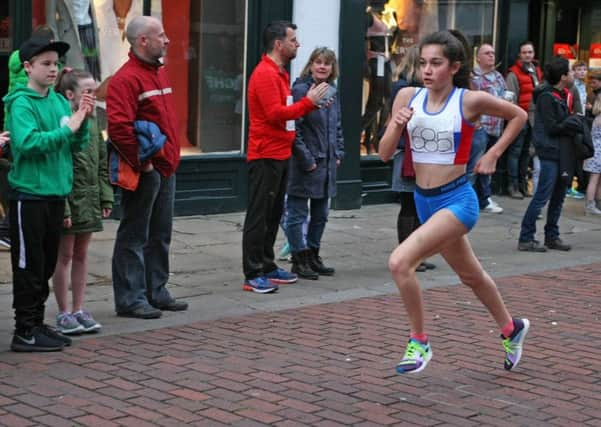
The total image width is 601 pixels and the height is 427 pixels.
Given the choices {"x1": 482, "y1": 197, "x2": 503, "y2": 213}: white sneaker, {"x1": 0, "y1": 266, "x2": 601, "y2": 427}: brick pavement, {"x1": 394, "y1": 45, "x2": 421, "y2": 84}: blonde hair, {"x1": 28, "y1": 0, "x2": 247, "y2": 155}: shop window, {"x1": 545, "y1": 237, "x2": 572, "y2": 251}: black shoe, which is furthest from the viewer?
{"x1": 482, "y1": 197, "x2": 503, "y2": 213}: white sneaker

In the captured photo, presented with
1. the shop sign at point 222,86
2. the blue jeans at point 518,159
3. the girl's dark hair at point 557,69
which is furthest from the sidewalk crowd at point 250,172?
the blue jeans at point 518,159

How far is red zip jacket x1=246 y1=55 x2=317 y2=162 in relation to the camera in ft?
27.0

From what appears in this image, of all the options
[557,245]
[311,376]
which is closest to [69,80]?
[311,376]

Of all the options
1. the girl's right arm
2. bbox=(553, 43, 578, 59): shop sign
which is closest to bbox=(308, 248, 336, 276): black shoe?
the girl's right arm

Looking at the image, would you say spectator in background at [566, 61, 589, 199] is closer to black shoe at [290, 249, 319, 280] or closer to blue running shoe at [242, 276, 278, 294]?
black shoe at [290, 249, 319, 280]

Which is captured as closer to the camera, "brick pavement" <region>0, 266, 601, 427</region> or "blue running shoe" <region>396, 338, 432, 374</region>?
"brick pavement" <region>0, 266, 601, 427</region>

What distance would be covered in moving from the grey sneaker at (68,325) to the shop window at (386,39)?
23.5 feet

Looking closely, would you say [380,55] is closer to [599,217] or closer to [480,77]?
[480,77]

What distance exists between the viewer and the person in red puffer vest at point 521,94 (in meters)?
14.7

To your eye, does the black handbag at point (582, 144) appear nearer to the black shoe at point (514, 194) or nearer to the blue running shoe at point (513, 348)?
the black shoe at point (514, 194)

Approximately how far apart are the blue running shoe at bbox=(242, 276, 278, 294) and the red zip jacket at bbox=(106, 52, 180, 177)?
136cm

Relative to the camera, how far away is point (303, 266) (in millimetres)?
9031

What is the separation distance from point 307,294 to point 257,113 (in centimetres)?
142

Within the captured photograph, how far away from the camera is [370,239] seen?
11234 millimetres
